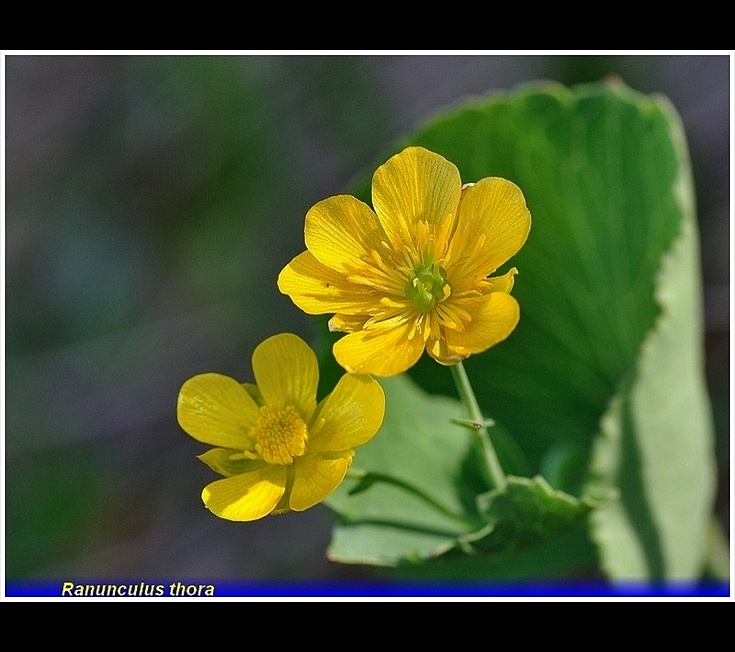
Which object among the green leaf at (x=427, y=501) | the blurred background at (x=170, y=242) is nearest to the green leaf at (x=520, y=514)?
the green leaf at (x=427, y=501)

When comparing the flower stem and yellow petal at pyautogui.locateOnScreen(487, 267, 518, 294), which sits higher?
yellow petal at pyautogui.locateOnScreen(487, 267, 518, 294)

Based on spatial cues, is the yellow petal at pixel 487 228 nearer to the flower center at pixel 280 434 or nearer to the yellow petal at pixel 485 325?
the yellow petal at pixel 485 325

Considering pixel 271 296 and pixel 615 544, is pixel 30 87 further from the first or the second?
pixel 615 544

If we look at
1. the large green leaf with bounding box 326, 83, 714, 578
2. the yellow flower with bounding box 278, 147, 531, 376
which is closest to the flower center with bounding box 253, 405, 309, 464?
the yellow flower with bounding box 278, 147, 531, 376

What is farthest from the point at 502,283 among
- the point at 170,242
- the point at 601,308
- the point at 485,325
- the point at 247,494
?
the point at 170,242

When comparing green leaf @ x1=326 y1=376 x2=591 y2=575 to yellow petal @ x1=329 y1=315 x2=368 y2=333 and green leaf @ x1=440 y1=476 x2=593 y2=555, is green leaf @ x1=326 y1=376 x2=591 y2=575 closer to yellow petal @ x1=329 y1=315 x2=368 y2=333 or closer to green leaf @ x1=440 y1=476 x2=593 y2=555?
green leaf @ x1=440 y1=476 x2=593 y2=555

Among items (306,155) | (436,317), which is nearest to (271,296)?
(306,155)
